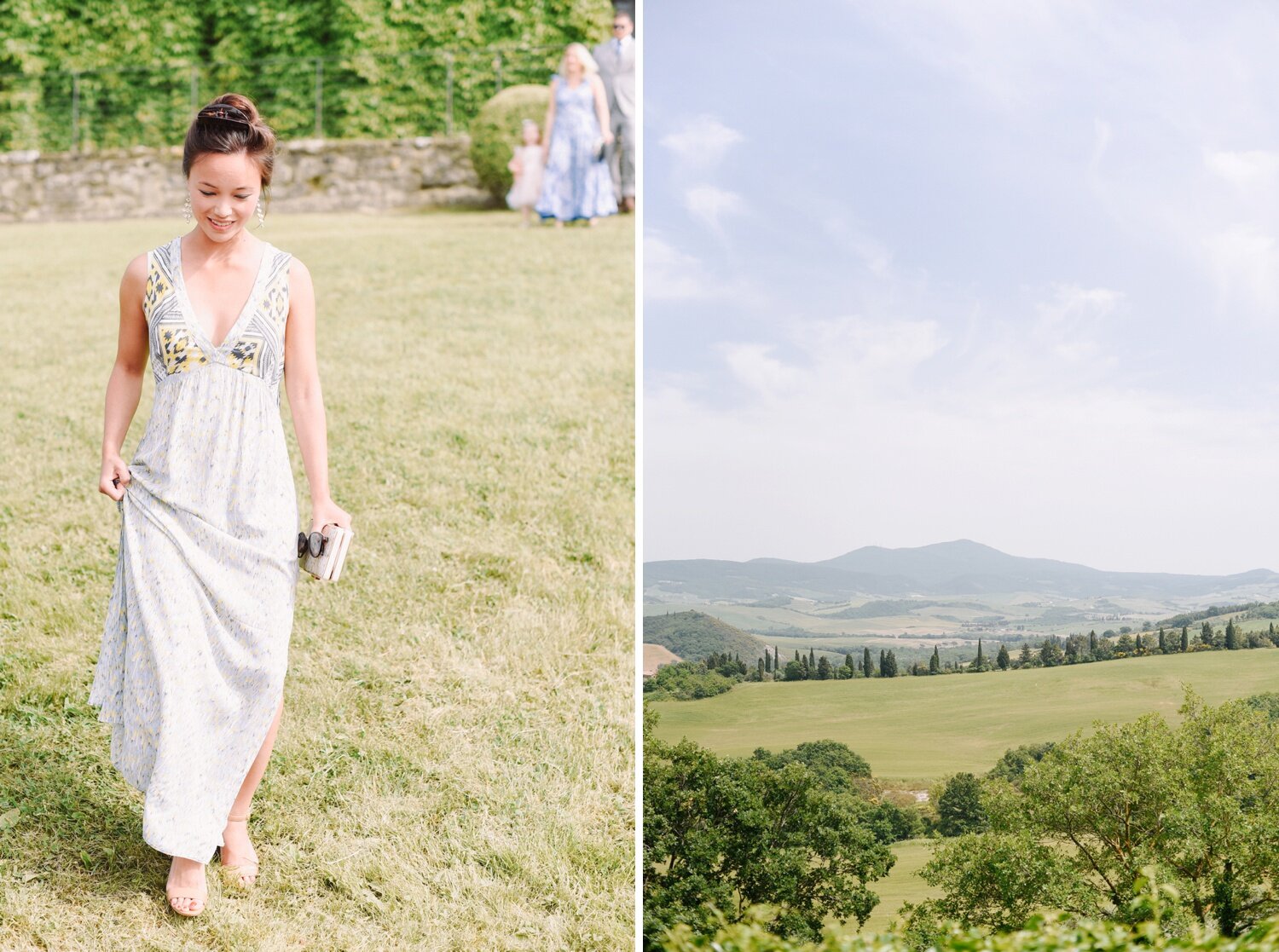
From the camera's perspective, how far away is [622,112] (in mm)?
6973

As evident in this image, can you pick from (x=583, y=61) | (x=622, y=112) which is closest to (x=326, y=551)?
(x=583, y=61)

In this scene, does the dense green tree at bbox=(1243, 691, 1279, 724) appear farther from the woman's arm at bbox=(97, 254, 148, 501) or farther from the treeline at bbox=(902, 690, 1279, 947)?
the woman's arm at bbox=(97, 254, 148, 501)

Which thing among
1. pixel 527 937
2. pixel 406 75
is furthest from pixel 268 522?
pixel 406 75

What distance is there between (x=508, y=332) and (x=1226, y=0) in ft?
9.27

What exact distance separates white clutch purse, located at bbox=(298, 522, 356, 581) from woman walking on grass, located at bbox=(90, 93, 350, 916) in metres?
0.03

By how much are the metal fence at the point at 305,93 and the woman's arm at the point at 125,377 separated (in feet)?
20.8

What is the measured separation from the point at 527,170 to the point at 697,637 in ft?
13.7

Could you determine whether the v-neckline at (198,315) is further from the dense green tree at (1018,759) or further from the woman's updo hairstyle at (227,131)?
the dense green tree at (1018,759)

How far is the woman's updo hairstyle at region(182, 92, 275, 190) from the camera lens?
1776 millimetres

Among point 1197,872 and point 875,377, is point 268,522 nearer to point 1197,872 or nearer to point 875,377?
point 875,377

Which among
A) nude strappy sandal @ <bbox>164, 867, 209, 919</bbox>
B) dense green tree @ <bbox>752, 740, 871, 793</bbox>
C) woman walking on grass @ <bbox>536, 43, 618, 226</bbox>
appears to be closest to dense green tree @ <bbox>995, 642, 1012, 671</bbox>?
dense green tree @ <bbox>752, 740, 871, 793</bbox>

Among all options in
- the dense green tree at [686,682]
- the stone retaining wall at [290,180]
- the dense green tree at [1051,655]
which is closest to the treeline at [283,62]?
the stone retaining wall at [290,180]

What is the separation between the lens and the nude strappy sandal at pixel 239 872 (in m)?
2.04

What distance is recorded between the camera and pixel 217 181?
70.8 inches
